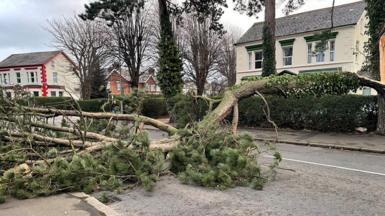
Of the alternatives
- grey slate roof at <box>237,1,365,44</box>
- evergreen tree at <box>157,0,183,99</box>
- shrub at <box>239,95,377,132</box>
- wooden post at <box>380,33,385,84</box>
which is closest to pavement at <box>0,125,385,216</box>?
shrub at <box>239,95,377,132</box>

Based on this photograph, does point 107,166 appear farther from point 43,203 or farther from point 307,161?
point 307,161

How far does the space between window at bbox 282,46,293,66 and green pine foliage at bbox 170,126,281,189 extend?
27.4 meters

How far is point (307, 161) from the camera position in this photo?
8320 mm

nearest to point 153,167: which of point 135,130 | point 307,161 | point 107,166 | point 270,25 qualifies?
point 107,166

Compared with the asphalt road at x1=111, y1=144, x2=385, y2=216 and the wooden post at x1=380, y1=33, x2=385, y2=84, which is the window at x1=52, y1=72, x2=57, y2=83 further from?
the asphalt road at x1=111, y1=144, x2=385, y2=216

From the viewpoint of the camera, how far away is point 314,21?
31.0m

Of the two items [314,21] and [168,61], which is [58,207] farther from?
[314,21]

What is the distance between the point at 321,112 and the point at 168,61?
30.3 ft

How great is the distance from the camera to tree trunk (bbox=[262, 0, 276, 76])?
17.1m

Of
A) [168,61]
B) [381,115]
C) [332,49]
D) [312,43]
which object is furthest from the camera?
[312,43]

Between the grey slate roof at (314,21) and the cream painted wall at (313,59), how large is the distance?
559 mm

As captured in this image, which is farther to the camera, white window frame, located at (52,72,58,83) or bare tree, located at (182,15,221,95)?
white window frame, located at (52,72,58,83)

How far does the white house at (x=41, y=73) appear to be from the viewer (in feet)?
158

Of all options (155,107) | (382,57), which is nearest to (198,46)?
(155,107)
